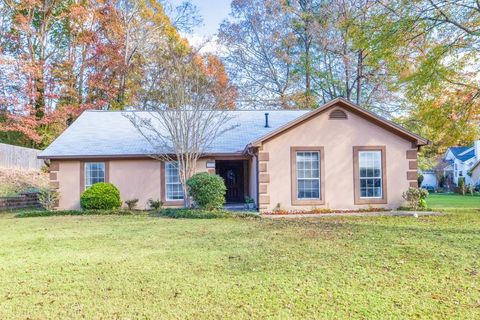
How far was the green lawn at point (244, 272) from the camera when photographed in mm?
4062

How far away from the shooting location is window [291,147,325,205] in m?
13.1

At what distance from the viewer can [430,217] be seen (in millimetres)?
11391

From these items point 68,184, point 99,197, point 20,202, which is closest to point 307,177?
point 99,197

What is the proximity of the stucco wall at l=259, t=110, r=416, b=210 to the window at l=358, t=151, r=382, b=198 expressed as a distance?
32 centimetres

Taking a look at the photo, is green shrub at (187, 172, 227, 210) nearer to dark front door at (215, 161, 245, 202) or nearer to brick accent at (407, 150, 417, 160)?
dark front door at (215, 161, 245, 202)

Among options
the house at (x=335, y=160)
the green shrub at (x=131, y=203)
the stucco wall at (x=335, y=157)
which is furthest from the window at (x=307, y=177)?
the green shrub at (x=131, y=203)

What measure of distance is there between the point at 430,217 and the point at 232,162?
30.0 feet

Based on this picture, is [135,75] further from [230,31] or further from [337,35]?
[337,35]

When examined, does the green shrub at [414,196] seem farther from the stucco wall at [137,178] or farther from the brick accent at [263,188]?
the stucco wall at [137,178]

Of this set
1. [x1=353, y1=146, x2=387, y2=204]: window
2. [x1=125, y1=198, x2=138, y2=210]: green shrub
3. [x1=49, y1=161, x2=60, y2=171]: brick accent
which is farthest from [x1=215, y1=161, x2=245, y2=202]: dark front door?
[x1=49, y1=161, x2=60, y2=171]: brick accent

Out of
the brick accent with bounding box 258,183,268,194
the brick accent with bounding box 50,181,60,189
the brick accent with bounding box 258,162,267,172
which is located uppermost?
the brick accent with bounding box 258,162,267,172

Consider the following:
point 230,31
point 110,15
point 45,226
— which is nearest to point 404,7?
point 45,226

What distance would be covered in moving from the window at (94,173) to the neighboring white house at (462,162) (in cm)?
2919

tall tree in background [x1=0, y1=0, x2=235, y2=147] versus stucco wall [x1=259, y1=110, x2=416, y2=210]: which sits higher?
tall tree in background [x1=0, y1=0, x2=235, y2=147]
